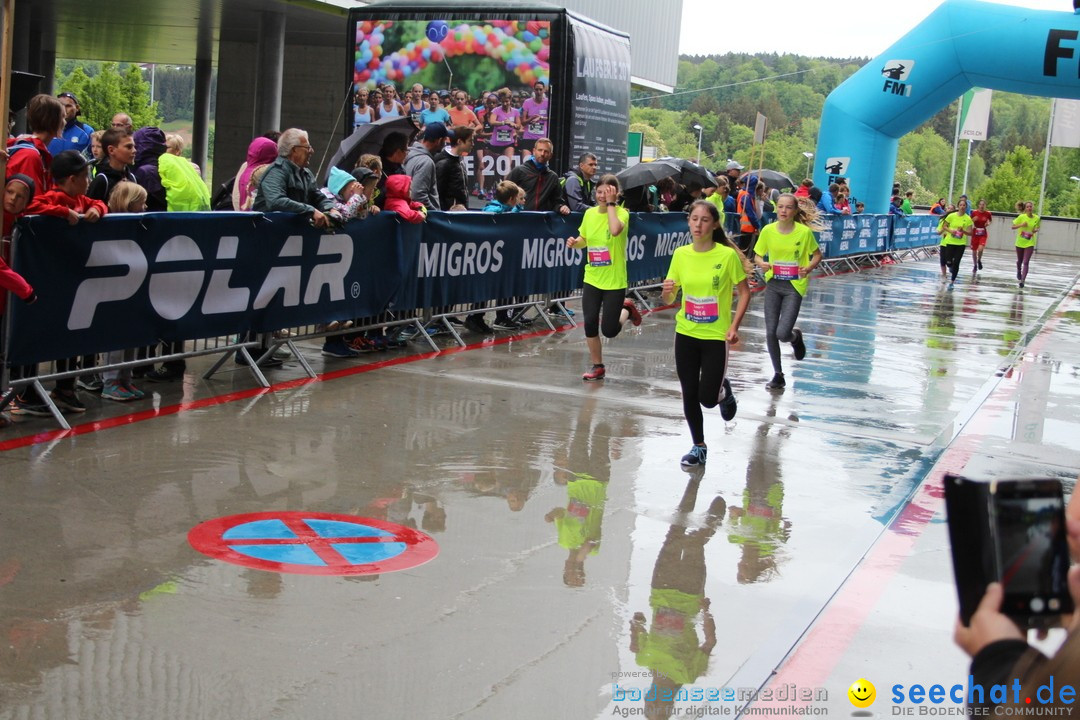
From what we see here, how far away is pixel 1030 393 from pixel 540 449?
6654 millimetres

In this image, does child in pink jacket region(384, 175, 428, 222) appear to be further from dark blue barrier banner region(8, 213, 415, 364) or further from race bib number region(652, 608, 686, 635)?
race bib number region(652, 608, 686, 635)

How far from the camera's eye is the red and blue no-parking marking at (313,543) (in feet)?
18.8

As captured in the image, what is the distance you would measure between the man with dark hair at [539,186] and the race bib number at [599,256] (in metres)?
3.23

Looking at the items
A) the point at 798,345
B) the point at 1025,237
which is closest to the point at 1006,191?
the point at 1025,237

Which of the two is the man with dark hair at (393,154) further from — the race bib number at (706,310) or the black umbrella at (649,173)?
the black umbrella at (649,173)

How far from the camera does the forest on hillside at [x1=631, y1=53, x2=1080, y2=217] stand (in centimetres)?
11775

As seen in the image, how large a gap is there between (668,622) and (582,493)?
212 centimetres

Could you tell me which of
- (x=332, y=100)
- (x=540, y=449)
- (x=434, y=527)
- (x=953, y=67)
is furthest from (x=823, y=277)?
(x=434, y=527)

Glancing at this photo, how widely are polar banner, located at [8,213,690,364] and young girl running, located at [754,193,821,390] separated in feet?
10.2

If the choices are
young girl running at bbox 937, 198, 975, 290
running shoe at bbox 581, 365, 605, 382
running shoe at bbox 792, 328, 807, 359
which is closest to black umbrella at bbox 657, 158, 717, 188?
running shoe at bbox 792, 328, 807, 359

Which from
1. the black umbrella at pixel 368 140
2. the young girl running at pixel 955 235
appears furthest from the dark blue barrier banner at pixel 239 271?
the young girl running at pixel 955 235

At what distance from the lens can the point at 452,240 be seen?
1259 centimetres

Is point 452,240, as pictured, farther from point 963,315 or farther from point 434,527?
point 963,315

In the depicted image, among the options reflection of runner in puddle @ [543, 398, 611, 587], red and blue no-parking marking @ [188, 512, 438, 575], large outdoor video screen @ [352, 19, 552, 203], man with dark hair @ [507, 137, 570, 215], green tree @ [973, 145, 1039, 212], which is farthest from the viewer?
green tree @ [973, 145, 1039, 212]
